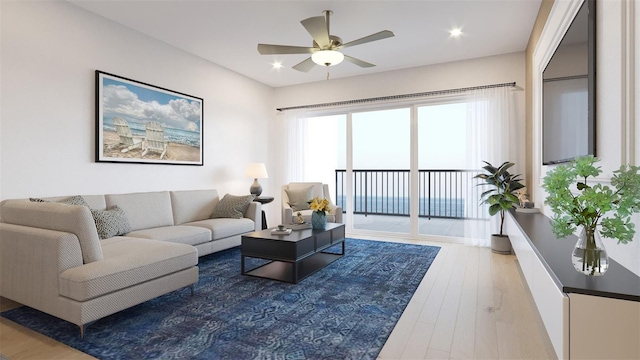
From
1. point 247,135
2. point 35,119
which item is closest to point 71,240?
point 35,119

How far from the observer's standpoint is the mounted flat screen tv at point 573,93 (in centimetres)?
182

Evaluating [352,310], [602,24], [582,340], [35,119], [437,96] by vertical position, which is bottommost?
[352,310]

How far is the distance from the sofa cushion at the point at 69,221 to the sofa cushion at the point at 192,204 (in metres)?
1.70

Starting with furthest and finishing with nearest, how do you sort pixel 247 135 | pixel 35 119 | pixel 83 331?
pixel 247 135, pixel 35 119, pixel 83 331

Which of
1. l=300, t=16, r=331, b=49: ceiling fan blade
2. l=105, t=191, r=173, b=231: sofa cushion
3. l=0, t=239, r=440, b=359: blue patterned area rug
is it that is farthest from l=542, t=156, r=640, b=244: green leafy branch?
l=105, t=191, r=173, b=231: sofa cushion

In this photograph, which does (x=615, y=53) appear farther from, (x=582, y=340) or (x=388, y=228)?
(x=388, y=228)

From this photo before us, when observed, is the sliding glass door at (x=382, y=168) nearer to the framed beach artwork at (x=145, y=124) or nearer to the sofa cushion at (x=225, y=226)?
the sofa cushion at (x=225, y=226)

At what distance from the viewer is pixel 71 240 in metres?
2.05

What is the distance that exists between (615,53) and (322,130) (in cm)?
464

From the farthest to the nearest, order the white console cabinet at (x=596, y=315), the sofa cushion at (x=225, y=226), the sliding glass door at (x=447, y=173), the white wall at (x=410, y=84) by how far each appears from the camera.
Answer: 1. the sliding glass door at (x=447, y=173)
2. the white wall at (x=410, y=84)
3. the sofa cushion at (x=225, y=226)
4. the white console cabinet at (x=596, y=315)

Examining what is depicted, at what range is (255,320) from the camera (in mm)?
2232

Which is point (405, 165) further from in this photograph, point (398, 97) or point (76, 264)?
point (76, 264)

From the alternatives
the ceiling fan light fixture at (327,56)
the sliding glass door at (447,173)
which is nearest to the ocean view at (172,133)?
the ceiling fan light fixture at (327,56)

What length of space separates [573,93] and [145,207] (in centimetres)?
398
